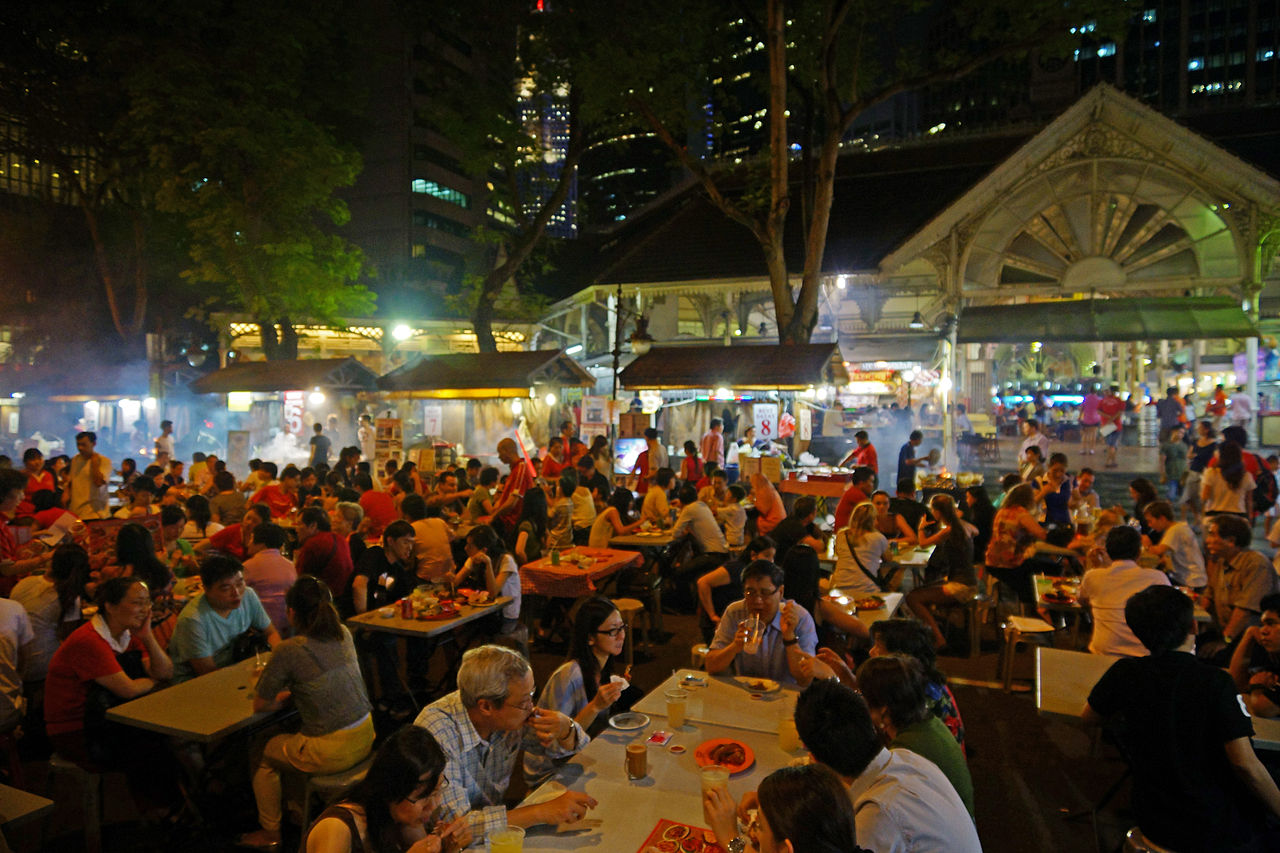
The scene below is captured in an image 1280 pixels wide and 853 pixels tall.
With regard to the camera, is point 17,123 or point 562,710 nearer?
point 562,710

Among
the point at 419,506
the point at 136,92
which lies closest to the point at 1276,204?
the point at 419,506

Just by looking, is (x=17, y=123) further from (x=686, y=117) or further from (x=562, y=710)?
(x=562, y=710)

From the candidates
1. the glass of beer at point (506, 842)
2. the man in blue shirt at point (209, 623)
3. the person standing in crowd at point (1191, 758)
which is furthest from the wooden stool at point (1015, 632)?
the man in blue shirt at point (209, 623)

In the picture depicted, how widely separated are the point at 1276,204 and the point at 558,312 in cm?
1698

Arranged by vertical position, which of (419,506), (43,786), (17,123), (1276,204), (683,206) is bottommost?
(43,786)

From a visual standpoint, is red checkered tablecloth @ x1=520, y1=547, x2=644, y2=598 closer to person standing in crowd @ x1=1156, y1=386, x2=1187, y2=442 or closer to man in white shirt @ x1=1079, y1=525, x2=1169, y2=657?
man in white shirt @ x1=1079, y1=525, x2=1169, y2=657

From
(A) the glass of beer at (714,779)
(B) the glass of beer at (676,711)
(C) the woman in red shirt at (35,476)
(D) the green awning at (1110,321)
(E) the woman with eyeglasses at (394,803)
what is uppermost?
(D) the green awning at (1110,321)

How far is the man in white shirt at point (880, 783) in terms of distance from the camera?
7.93ft

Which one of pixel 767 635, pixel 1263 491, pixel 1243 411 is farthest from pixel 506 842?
pixel 1243 411

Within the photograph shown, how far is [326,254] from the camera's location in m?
19.7

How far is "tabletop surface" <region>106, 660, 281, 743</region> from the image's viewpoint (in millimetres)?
3936

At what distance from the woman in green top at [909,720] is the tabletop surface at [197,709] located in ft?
10.7

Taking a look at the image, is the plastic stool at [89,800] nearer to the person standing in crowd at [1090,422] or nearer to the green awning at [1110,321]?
the green awning at [1110,321]

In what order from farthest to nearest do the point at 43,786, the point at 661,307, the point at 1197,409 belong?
the point at 661,307, the point at 1197,409, the point at 43,786
